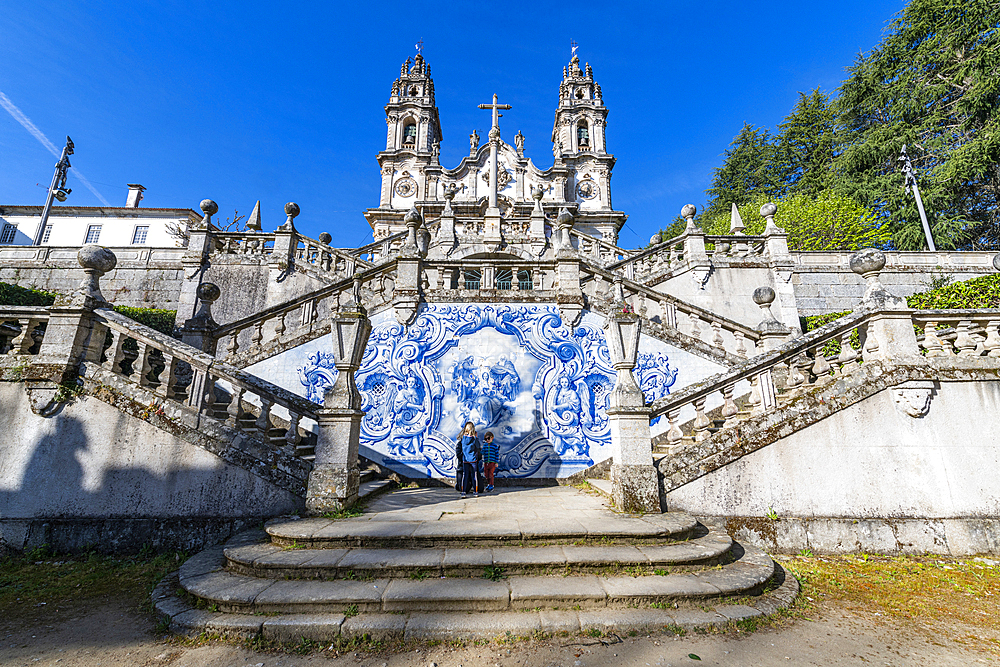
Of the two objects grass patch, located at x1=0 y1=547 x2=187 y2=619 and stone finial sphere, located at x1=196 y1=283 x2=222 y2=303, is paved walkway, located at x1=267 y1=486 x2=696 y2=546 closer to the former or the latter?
grass patch, located at x1=0 y1=547 x2=187 y2=619

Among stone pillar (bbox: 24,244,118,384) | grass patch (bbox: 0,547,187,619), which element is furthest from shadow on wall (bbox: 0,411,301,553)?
stone pillar (bbox: 24,244,118,384)

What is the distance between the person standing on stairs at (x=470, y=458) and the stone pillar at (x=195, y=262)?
10.7m

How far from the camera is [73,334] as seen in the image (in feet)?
19.4

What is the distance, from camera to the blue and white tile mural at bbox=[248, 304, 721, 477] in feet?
26.4

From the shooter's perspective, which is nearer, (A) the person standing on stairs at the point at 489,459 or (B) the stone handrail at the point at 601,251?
(A) the person standing on stairs at the point at 489,459

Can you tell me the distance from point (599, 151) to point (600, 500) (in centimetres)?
3594

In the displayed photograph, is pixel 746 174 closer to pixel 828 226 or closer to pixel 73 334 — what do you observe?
pixel 828 226

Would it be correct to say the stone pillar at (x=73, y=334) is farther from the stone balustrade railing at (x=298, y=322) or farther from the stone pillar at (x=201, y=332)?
the stone pillar at (x=201, y=332)

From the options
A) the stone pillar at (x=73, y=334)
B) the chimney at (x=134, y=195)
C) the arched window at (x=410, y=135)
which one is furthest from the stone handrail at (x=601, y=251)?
the chimney at (x=134, y=195)

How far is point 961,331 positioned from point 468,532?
7437 millimetres

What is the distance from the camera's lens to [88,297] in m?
6.07

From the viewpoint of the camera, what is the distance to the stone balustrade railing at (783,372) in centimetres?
614

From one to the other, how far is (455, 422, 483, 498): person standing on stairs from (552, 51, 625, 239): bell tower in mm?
27945

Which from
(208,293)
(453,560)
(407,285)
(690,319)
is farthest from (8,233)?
(690,319)
